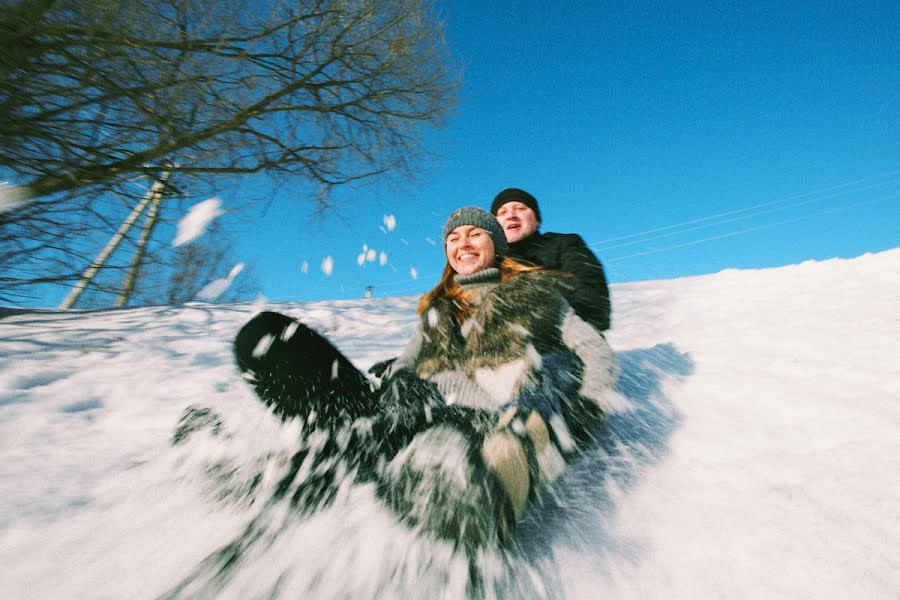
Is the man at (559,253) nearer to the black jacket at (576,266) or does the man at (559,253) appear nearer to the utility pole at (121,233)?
the black jacket at (576,266)

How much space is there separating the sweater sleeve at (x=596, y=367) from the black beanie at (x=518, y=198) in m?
1.84

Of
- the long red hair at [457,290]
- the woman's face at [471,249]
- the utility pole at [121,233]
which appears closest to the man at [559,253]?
the long red hair at [457,290]

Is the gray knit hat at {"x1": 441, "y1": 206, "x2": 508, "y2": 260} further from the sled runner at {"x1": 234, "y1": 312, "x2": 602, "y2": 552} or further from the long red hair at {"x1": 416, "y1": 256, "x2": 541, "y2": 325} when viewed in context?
the sled runner at {"x1": 234, "y1": 312, "x2": 602, "y2": 552}

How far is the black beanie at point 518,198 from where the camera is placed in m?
3.15

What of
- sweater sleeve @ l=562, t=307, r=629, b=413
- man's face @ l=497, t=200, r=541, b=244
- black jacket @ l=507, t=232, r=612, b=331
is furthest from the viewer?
man's face @ l=497, t=200, r=541, b=244

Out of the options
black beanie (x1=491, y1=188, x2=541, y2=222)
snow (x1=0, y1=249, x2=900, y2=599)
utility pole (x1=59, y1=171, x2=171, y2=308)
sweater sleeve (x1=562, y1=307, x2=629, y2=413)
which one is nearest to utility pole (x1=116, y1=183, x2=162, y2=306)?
utility pole (x1=59, y1=171, x2=171, y2=308)

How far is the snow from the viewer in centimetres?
104

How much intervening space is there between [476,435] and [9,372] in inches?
138

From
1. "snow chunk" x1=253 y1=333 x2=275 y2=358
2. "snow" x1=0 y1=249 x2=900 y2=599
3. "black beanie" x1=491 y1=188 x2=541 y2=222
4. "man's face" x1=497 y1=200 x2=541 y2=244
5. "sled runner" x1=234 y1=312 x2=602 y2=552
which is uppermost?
"black beanie" x1=491 y1=188 x2=541 y2=222

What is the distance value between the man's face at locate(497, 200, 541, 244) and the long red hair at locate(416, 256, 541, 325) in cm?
121

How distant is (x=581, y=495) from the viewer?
4.75 ft

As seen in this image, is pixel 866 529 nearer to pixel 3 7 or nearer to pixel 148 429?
pixel 148 429

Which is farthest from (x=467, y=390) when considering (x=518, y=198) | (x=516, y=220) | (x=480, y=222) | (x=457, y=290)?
(x=518, y=198)

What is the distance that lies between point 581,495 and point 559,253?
1716 millimetres
